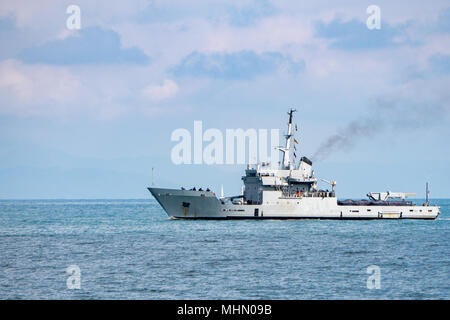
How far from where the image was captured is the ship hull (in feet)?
246

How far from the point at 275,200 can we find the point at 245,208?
349cm

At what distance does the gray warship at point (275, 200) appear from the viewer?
75.2m

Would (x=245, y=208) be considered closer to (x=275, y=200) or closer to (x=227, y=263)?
(x=275, y=200)

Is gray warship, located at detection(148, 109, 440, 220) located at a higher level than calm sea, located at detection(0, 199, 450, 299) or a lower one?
higher

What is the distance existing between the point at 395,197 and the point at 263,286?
56.0 metres

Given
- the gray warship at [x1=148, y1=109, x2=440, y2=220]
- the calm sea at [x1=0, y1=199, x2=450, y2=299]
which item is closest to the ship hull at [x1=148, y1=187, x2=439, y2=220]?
the gray warship at [x1=148, y1=109, x2=440, y2=220]

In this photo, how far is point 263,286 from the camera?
106 ft

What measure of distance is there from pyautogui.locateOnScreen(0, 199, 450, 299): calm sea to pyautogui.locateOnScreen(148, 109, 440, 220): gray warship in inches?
324

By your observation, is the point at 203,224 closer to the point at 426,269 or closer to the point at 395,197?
the point at 395,197

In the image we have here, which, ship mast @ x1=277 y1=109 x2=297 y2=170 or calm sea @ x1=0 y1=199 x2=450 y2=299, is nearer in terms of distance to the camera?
calm sea @ x1=0 y1=199 x2=450 y2=299

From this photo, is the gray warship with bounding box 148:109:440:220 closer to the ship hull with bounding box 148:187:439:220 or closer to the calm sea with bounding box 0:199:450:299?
the ship hull with bounding box 148:187:439:220

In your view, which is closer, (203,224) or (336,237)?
(336,237)
